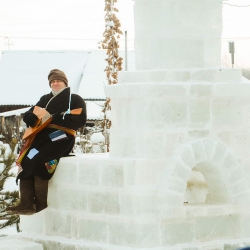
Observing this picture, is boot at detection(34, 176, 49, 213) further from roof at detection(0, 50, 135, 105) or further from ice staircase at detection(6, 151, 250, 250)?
roof at detection(0, 50, 135, 105)

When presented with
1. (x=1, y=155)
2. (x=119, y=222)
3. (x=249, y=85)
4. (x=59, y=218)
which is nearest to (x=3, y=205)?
(x=1, y=155)

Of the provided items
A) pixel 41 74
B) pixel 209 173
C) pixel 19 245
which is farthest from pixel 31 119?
pixel 41 74

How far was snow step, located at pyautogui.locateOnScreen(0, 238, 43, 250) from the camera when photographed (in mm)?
7789

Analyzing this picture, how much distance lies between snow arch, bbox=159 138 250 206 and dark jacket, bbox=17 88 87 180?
47.2 inches

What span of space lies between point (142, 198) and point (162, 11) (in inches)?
71.5

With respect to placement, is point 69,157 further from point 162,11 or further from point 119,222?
point 162,11

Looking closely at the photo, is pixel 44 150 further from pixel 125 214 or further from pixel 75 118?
pixel 125 214

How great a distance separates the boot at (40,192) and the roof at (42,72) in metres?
23.0

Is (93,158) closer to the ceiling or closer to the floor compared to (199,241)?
closer to the ceiling

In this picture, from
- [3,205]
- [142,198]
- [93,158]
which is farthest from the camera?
[3,205]

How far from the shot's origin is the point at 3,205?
1098cm

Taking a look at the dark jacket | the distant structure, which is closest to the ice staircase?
the dark jacket

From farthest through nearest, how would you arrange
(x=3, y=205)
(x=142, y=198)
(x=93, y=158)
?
1. (x=3, y=205)
2. (x=93, y=158)
3. (x=142, y=198)

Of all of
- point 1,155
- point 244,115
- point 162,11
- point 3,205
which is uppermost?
point 162,11
